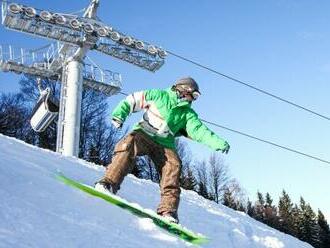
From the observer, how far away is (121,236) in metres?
3.87

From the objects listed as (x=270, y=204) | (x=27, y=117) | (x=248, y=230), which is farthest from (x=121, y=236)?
(x=270, y=204)

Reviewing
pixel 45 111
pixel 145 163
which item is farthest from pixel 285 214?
pixel 45 111

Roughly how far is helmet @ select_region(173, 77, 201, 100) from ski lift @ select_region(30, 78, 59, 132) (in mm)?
13865

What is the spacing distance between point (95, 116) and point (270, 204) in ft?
144

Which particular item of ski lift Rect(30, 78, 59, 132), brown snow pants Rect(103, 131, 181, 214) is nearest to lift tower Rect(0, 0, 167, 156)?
ski lift Rect(30, 78, 59, 132)

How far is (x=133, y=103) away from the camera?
17.7 ft

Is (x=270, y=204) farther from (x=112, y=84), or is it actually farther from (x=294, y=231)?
(x=112, y=84)

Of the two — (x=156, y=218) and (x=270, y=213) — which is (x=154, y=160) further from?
(x=270, y=213)

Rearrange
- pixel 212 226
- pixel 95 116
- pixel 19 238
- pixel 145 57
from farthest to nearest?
1. pixel 95 116
2. pixel 145 57
3. pixel 212 226
4. pixel 19 238

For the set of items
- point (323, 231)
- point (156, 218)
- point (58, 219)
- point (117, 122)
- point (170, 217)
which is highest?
point (323, 231)

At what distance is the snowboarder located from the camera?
532 centimetres

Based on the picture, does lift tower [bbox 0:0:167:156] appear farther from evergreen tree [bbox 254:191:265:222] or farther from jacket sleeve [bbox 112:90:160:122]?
evergreen tree [bbox 254:191:265:222]

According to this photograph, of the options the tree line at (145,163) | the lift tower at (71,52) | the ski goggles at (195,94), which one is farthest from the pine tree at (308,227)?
the ski goggles at (195,94)

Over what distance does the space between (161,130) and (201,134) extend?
0.44 metres
